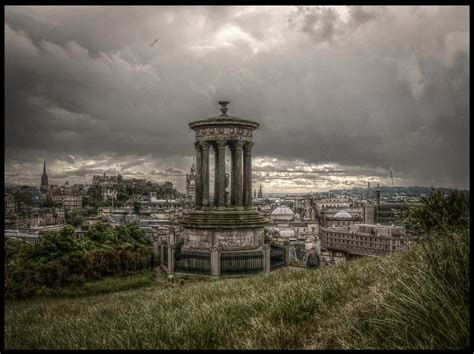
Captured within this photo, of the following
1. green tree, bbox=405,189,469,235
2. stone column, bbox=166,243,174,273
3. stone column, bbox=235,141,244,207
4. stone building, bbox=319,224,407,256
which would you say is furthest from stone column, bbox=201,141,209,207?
stone building, bbox=319,224,407,256

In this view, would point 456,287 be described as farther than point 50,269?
No

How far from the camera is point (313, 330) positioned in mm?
5184

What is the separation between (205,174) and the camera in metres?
18.8

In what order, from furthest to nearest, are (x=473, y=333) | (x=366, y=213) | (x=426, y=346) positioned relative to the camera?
(x=366, y=213)
(x=426, y=346)
(x=473, y=333)

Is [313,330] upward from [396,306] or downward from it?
downward

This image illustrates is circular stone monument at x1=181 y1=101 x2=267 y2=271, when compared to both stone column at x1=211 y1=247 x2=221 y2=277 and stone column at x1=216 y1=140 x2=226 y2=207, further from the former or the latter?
stone column at x1=211 y1=247 x2=221 y2=277

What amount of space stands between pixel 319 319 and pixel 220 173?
1354 cm

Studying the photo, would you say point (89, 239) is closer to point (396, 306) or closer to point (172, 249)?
point (172, 249)

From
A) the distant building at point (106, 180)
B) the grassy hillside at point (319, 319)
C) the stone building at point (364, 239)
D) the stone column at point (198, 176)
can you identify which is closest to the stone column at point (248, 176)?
the stone column at point (198, 176)

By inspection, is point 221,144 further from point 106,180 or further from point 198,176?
point 106,180

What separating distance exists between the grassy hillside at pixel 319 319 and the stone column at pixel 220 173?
9825 mm

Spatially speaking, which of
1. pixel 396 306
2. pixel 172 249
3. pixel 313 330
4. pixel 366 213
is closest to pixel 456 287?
pixel 396 306

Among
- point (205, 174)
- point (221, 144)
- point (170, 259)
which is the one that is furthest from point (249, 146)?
point (170, 259)

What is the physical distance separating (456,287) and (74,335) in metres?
5.23
